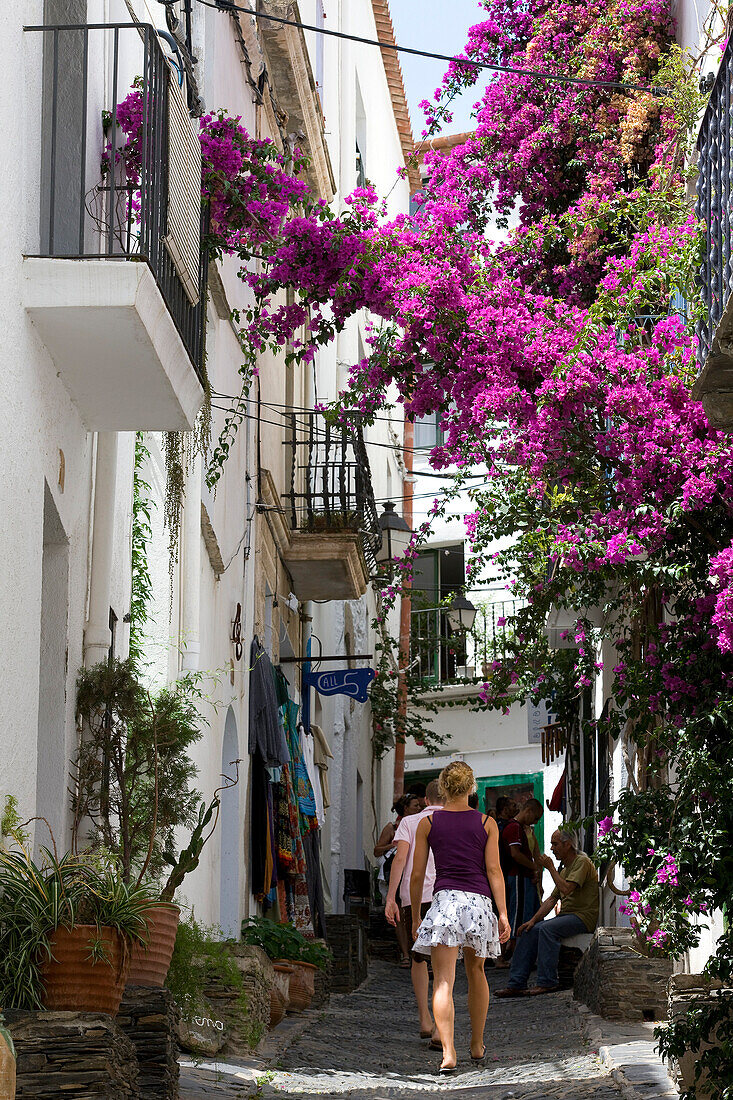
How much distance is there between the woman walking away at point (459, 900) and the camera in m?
8.98

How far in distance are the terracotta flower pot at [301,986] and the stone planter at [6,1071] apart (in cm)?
798

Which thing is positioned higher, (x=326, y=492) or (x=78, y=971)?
(x=326, y=492)

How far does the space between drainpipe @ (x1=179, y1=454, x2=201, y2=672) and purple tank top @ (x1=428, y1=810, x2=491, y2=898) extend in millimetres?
2476

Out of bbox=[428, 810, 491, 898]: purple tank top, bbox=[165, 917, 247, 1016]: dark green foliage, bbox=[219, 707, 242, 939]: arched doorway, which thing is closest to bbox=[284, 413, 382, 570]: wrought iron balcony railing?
bbox=[219, 707, 242, 939]: arched doorway

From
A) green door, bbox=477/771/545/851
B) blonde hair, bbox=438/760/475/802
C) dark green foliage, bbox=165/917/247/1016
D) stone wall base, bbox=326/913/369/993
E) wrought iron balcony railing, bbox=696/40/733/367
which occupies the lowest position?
stone wall base, bbox=326/913/369/993

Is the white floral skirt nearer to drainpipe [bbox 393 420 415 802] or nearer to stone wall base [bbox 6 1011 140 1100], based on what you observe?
stone wall base [bbox 6 1011 140 1100]

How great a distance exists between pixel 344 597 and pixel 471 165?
6.52 metres

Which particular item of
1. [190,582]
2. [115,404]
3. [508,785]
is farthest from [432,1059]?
[508,785]

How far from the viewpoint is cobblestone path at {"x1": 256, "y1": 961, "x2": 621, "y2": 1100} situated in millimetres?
8234

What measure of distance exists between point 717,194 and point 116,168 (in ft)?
10.3

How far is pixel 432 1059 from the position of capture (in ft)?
32.3

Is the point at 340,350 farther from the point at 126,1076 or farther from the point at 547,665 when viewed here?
the point at 126,1076

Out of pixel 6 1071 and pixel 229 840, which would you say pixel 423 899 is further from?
Result: pixel 6 1071

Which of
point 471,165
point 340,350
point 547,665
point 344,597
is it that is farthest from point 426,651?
point 471,165
